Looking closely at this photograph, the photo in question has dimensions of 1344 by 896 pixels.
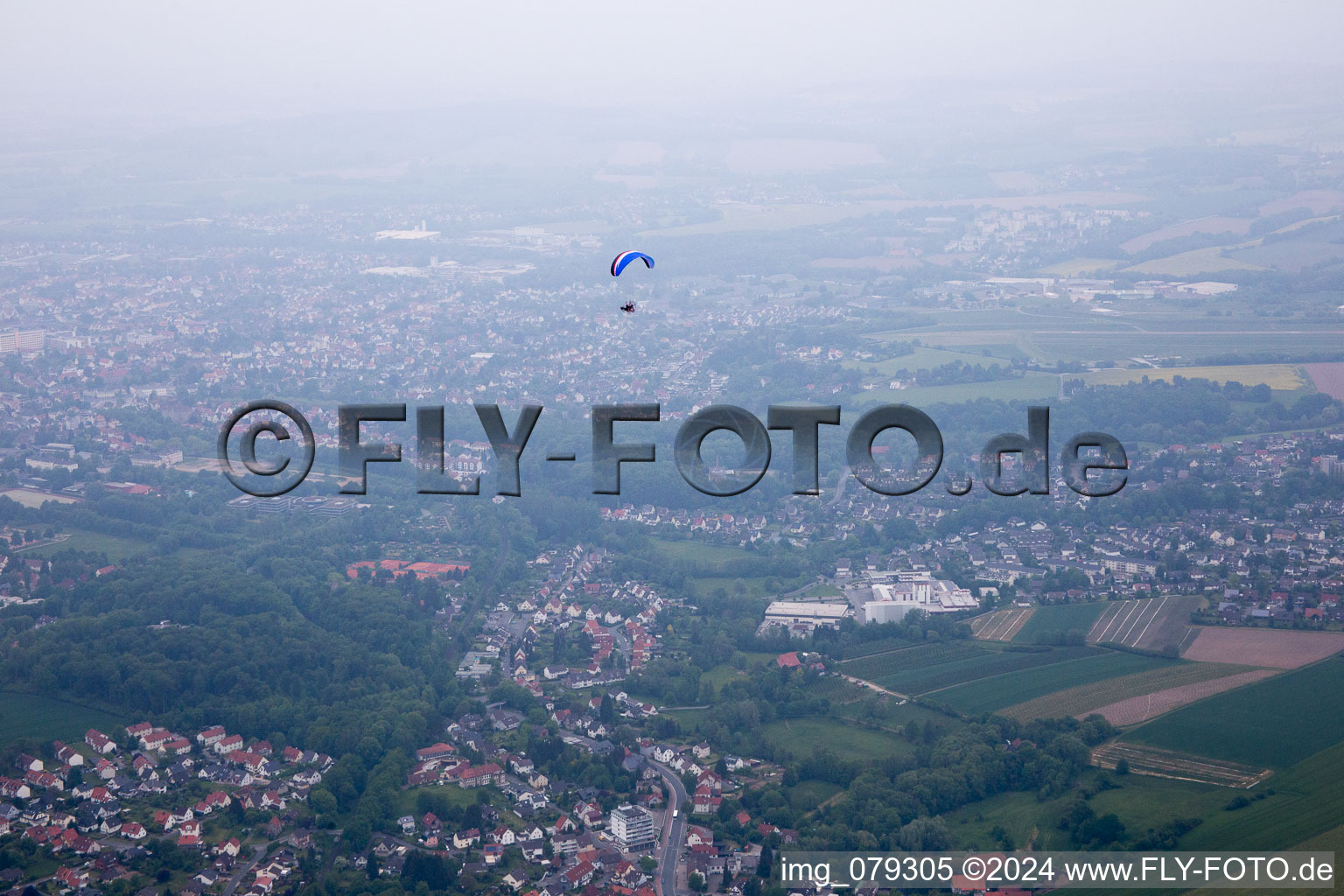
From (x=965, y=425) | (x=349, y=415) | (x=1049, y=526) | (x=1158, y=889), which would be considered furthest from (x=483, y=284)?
(x=1158, y=889)

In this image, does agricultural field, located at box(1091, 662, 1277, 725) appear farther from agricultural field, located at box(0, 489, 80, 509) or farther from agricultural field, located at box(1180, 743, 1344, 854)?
agricultural field, located at box(0, 489, 80, 509)

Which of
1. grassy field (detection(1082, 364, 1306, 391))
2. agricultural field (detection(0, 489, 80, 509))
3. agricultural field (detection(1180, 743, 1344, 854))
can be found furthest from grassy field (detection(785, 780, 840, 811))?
grassy field (detection(1082, 364, 1306, 391))

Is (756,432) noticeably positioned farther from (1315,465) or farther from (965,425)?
(1315,465)

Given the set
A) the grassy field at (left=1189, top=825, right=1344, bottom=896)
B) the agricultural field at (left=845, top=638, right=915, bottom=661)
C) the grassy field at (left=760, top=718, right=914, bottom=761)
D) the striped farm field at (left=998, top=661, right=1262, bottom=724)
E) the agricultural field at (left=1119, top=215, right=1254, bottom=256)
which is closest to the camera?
the grassy field at (left=1189, top=825, right=1344, bottom=896)

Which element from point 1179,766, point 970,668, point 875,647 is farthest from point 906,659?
point 1179,766

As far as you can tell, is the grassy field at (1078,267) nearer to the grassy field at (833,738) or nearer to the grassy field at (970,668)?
the grassy field at (970,668)

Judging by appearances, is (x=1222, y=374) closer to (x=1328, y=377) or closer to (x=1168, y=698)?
(x=1328, y=377)
